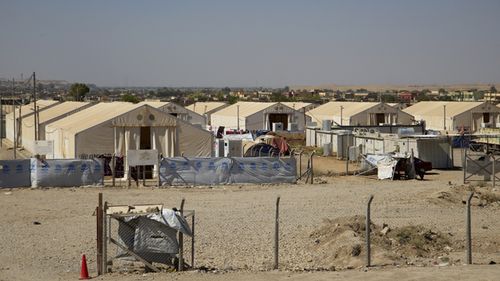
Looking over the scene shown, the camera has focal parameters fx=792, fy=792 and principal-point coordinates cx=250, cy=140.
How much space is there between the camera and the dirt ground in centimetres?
1591

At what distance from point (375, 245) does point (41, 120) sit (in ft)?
139

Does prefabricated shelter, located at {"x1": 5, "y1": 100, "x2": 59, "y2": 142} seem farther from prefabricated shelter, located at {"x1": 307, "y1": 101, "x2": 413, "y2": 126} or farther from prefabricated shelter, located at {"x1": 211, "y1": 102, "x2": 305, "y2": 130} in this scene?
prefabricated shelter, located at {"x1": 307, "y1": 101, "x2": 413, "y2": 126}

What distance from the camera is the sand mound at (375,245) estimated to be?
17250 millimetres

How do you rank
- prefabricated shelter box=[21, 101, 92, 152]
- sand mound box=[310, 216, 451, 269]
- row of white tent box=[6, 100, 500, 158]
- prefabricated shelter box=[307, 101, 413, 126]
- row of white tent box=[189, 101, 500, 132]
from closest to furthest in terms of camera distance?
sand mound box=[310, 216, 451, 269]
row of white tent box=[6, 100, 500, 158]
prefabricated shelter box=[21, 101, 92, 152]
row of white tent box=[189, 101, 500, 132]
prefabricated shelter box=[307, 101, 413, 126]

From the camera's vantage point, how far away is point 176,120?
36.8 metres

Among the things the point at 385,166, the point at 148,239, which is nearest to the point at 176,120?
the point at 385,166

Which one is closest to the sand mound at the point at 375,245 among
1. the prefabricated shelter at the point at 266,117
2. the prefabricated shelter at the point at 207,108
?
the prefabricated shelter at the point at 266,117

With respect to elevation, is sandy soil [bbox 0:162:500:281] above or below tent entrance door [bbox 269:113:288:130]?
below

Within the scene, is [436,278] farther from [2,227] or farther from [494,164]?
[494,164]

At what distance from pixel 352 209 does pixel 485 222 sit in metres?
4.42

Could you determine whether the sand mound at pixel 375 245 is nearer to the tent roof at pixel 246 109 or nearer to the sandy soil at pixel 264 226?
the sandy soil at pixel 264 226

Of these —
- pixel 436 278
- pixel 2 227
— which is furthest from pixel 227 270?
pixel 2 227

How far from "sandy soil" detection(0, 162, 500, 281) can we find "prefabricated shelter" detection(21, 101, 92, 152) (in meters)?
22.7

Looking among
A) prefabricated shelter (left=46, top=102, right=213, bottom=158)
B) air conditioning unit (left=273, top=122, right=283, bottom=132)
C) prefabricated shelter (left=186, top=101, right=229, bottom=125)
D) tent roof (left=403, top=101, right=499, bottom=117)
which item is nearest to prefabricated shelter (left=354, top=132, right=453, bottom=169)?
prefabricated shelter (left=46, top=102, right=213, bottom=158)
